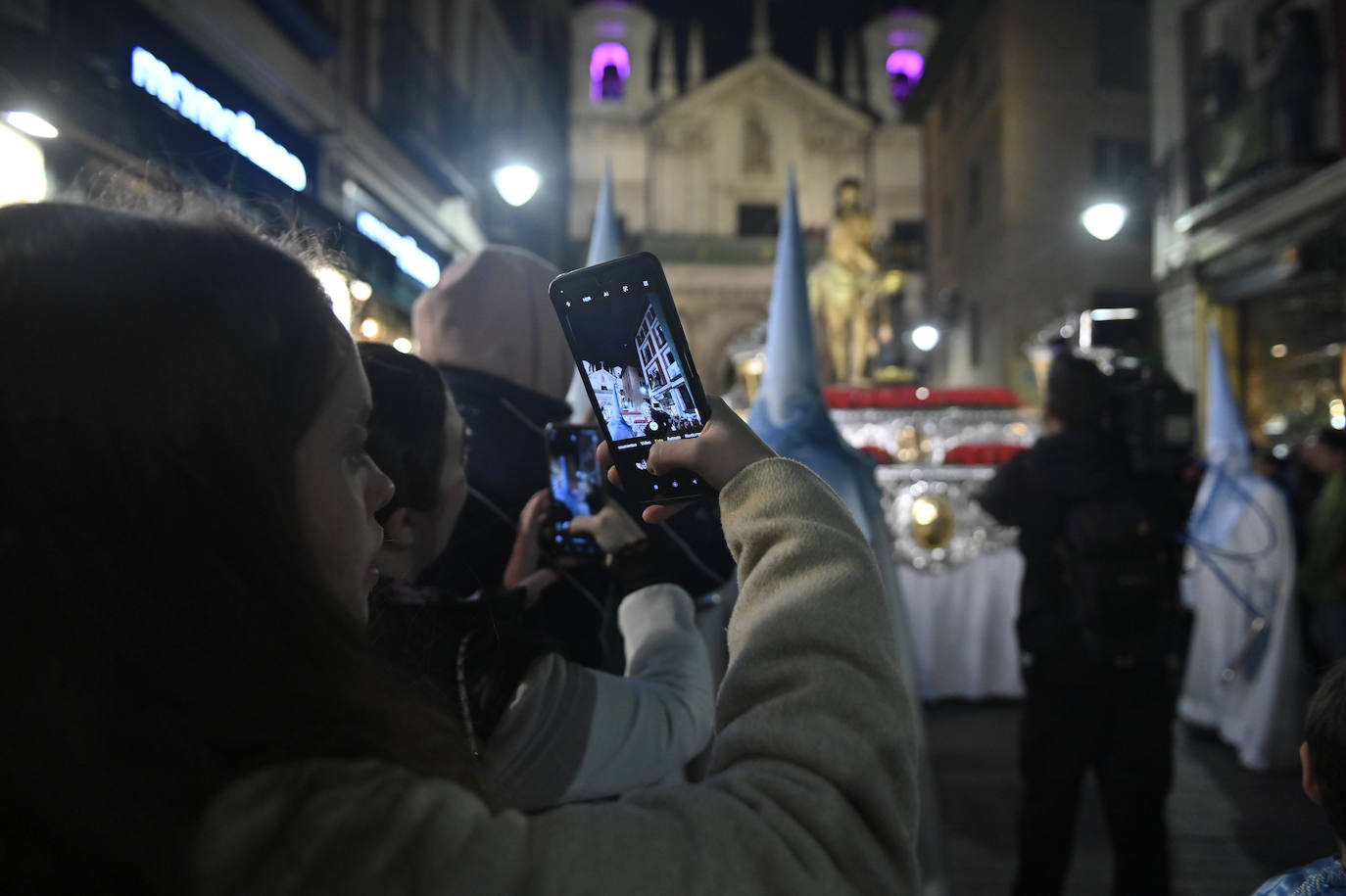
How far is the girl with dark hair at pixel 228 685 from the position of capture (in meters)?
0.53

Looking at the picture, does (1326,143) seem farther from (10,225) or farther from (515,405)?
(10,225)

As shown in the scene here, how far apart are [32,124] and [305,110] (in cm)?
486

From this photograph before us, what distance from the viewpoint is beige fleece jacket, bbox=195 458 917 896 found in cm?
53

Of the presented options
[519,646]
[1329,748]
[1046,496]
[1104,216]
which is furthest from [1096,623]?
[1104,216]

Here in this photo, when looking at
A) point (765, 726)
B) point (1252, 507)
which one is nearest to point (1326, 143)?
point (1252, 507)

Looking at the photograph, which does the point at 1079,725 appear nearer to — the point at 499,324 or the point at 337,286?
the point at 499,324

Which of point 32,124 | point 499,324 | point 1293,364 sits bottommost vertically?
point 499,324

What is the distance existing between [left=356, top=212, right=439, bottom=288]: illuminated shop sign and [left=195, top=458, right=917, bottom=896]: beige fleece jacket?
1003 cm

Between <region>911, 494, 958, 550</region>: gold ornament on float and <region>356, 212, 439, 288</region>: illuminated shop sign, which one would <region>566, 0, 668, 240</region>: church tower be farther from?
<region>911, 494, 958, 550</region>: gold ornament on float

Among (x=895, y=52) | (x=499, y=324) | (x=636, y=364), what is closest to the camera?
(x=636, y=364)

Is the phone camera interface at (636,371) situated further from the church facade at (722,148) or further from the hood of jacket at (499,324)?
the church facade at (722,148)

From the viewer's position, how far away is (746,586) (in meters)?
0.75

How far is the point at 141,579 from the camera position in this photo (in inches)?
22.0

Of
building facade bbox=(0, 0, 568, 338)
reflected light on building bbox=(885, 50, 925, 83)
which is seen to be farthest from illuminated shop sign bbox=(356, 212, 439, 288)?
reflected light on building bbox=(885, 50, 925, 83)
